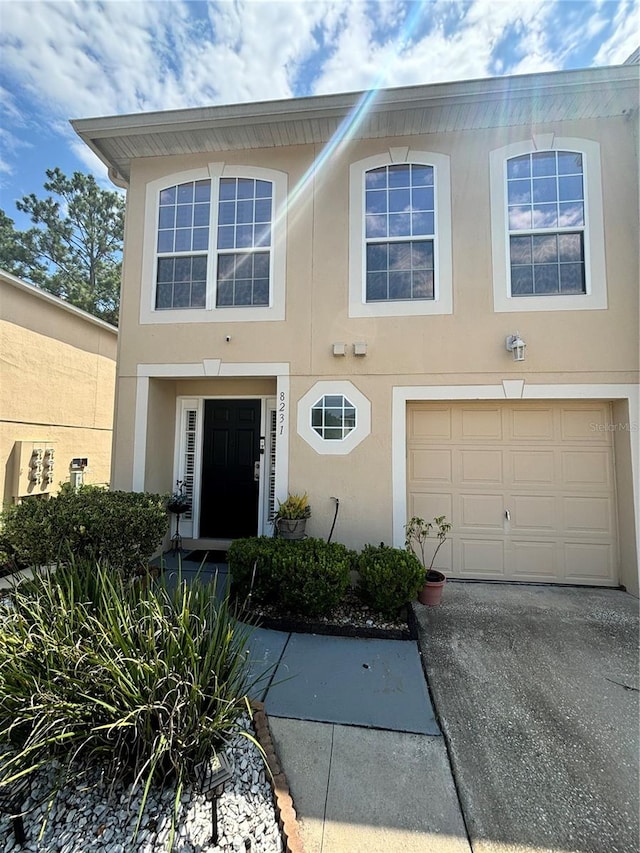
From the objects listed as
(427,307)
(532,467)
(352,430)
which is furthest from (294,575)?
(427,307)

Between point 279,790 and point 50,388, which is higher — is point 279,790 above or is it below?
below

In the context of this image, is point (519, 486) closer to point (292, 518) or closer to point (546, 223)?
point (292, 518)

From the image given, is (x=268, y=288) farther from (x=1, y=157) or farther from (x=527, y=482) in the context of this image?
(x=1, y=157)

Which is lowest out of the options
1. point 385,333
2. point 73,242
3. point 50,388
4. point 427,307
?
point 50,388

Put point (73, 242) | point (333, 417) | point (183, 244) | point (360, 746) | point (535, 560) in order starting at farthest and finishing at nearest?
point (73, 242) < point (183, 244) < point (333, 417) < point (535, 560) < point (360, 746)

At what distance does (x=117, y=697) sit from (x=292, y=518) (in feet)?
9.73

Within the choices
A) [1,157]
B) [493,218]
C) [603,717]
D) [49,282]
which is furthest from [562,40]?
[49,282]

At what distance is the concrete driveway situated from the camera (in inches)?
76.8

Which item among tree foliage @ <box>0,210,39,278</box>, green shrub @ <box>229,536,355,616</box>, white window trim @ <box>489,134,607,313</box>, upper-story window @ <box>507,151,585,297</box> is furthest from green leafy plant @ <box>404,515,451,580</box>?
tree foliage @ <box>0,210,39,278</box>

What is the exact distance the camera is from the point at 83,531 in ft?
13.1

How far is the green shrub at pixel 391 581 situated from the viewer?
12.7 ft

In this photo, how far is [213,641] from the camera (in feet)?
7.11

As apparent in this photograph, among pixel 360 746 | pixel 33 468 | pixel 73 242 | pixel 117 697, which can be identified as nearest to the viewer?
pixel 117 697

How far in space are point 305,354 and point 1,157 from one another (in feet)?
27.4
